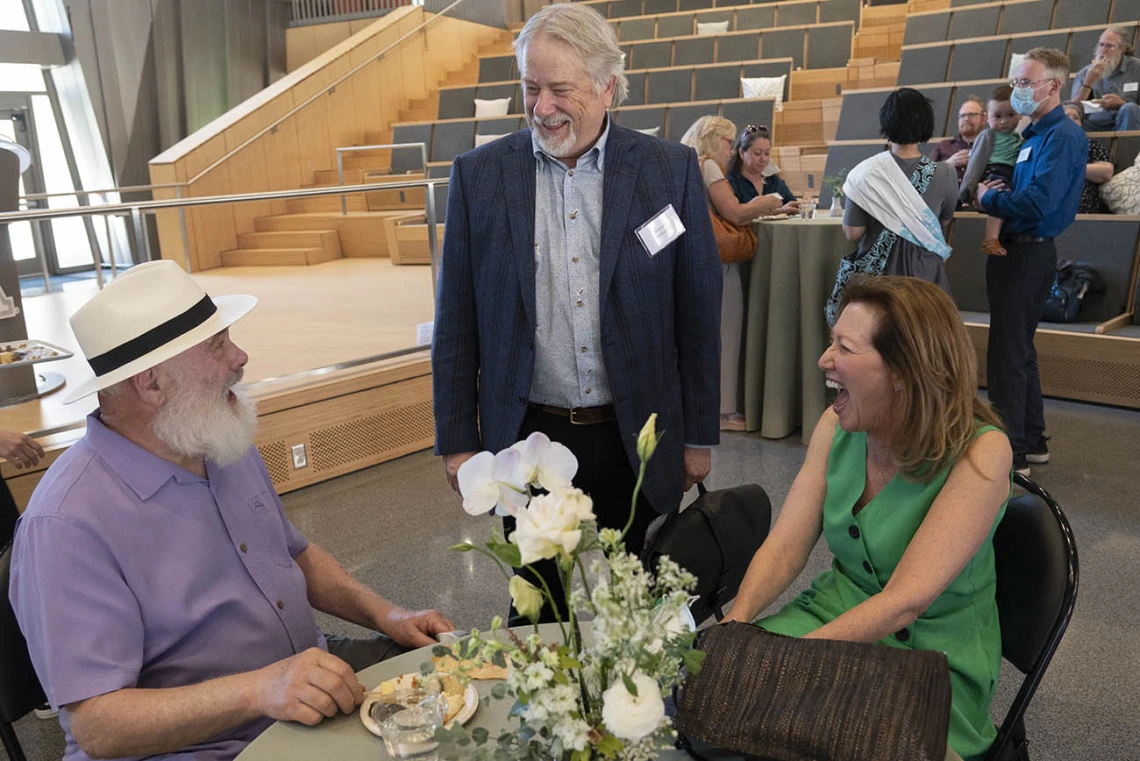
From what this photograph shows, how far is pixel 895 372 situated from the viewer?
1.40m

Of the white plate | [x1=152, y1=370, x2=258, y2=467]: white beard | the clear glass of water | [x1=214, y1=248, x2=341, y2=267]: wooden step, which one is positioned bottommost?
[x1=214, y1=248, x2=341, y2=267]: wooden step

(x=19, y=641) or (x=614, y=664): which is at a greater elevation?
(x=614, y=664)

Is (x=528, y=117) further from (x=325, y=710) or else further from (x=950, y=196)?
(x=950, y=196)

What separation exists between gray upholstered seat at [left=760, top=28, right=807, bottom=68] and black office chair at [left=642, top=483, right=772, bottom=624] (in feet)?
26.6

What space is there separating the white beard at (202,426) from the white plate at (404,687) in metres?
0.45

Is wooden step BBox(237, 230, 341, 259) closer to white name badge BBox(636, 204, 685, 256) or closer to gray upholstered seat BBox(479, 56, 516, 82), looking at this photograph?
gray upholstered seat BBox(479, 56, 516, 82)

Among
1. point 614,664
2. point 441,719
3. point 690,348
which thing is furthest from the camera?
point 690,348

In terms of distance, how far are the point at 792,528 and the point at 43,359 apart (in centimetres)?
307

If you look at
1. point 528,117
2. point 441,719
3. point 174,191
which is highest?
point 528,117

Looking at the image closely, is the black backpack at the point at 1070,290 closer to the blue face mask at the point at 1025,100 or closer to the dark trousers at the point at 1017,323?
the dark trousers at the point at 1017,323

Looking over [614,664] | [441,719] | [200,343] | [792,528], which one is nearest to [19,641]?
[200,343]

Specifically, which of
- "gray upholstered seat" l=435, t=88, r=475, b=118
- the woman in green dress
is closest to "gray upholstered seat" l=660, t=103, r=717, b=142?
"gray upholstered seat" l=435, t=88, r=475, b=118

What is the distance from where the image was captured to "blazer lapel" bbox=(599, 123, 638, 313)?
5.74ft

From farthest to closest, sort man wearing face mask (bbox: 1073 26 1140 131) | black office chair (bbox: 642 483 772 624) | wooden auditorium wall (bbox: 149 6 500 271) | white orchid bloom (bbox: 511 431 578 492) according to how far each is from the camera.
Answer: wooden auditorium wall (bbox: 149 6 500 271) < man wearing face mask (bbox: 1073 26 1140 131) < black office chair (bbox: 642 483 772 624) < white orchid bloom (bbox: 511 431 578 492)
